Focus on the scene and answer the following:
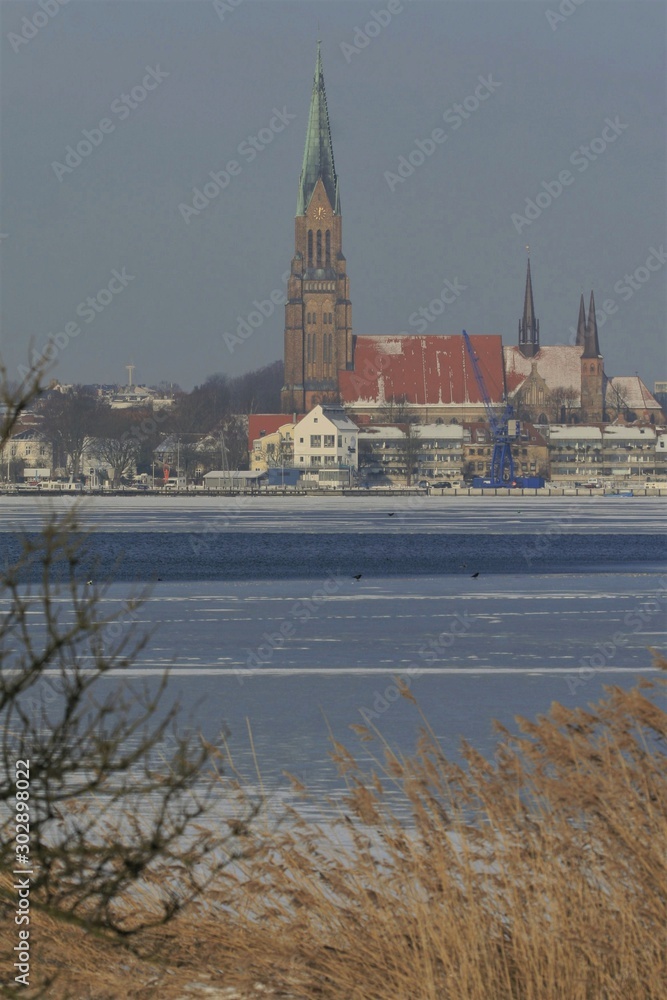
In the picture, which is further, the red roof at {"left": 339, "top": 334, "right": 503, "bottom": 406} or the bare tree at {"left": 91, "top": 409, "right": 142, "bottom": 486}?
the red roof at {"left": 339, "top": 334, "right": 503, "bottom": 406}

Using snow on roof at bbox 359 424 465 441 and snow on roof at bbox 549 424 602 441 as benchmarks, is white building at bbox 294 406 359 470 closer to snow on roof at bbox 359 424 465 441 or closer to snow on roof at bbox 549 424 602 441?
snow on roof at bbox 359 424 465 441

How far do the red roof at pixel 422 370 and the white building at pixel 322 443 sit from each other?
1861 cm

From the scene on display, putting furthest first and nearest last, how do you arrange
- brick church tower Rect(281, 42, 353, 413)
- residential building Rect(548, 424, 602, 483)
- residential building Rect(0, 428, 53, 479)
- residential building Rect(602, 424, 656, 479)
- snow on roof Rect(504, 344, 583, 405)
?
snow on roof Rect(504, 344, 583, 405) < residential building Rect(0, 428, 53, 479) < residential building Rect(602, 424, 656, 479) < residential building Rect(548, 424, 602, 483) < brick church tower Rect(281, 42, 353, 413)

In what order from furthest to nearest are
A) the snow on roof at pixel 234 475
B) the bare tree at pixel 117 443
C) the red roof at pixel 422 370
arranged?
1. the red roof at pixel 422 370
2. the bare tree at pixel 117 443
3. the snow on roof at pixel 234 475

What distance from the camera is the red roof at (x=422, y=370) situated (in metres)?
182

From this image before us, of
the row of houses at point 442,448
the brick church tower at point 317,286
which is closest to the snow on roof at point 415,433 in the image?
the row of houses at point 442,448

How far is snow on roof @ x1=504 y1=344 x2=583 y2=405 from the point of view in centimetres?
19388

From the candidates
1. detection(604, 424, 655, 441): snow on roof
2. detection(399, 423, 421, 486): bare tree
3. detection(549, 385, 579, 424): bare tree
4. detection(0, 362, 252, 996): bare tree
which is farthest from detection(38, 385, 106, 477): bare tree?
detection(0, 362, 252, 996): bare tree

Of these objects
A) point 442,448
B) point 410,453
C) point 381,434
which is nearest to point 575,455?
point 442,448

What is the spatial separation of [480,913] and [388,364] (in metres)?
178

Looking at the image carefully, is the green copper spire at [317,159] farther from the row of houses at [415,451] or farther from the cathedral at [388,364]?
the row of houses at [415,451]

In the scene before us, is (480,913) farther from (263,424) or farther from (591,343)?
(591,343)

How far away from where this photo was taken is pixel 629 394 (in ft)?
649

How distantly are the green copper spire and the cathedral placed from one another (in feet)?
0.35
